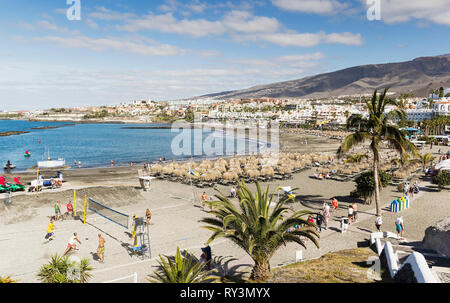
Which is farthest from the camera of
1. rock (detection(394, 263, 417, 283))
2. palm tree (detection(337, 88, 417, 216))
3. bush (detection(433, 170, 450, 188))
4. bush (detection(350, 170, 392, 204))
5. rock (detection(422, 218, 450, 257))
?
bush (detection(433, 170, 450, 188))

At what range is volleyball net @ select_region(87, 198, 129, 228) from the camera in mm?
15969

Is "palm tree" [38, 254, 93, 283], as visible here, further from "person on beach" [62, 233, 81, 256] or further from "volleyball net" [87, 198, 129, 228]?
"volleyball net" [87, 198, 129, 228]

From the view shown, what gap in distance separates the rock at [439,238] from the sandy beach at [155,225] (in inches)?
107

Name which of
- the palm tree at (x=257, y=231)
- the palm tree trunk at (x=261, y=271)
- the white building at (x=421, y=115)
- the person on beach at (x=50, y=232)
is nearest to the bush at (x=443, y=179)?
the palm tree at (x=257, y=231)

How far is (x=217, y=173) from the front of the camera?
90.2ft

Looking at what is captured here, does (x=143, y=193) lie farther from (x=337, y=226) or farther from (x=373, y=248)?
(x=373, y=248)

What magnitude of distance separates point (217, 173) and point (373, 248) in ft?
58.2

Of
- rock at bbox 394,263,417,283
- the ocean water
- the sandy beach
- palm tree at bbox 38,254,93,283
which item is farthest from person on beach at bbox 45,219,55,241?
the ocean water

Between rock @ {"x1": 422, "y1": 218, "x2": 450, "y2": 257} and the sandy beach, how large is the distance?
2.71 m

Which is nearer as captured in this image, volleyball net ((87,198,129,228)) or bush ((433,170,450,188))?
volleyball net ((87,198,129,228))

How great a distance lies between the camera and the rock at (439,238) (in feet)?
29.4

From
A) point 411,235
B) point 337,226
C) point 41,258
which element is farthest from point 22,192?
point 411,235

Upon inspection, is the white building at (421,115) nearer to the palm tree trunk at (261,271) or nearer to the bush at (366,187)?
the bush at (366,187)

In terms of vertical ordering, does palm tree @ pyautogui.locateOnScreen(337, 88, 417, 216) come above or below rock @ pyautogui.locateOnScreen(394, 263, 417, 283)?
above
